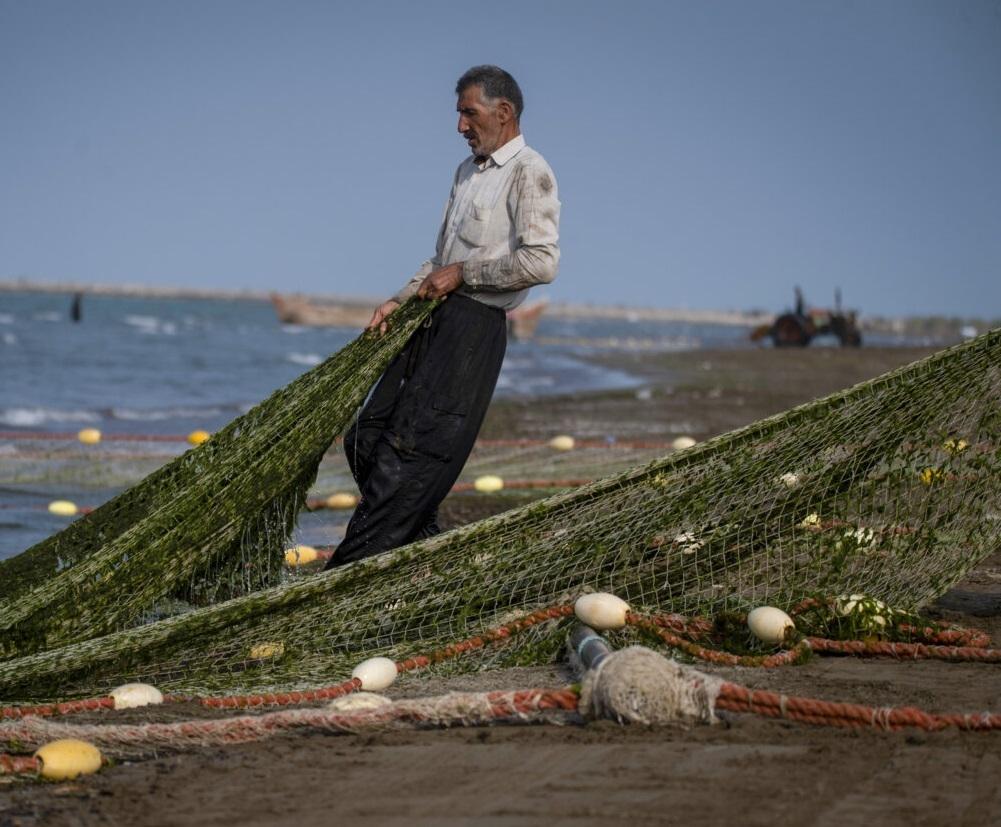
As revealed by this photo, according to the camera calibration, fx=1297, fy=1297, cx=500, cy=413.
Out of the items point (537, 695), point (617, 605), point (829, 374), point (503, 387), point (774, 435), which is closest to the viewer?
point (537, 695)

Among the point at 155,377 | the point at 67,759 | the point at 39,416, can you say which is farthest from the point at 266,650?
the point at 155,377

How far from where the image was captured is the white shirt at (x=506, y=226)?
181 inches

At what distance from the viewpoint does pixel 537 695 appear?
10.3 ft

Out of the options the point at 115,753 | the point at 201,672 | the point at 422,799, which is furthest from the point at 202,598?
the point at 422,799

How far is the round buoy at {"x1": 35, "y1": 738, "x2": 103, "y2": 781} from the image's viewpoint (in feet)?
9.74

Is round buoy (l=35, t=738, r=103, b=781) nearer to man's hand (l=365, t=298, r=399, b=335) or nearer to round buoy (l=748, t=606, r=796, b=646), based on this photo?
round buoy (l=748, t=606, r=796, b=646)

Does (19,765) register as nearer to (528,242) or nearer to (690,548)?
(690,548)

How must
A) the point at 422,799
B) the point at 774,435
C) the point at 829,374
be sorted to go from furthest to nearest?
the point at 829,374
the point at 774,435
the point at 422,799

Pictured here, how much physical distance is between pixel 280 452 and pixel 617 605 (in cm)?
130

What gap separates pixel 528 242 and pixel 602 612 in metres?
1.40

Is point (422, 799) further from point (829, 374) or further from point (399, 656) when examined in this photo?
point (829, 374)

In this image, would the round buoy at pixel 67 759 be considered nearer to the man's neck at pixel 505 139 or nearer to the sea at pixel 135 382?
the man's neck at pixel 505 139

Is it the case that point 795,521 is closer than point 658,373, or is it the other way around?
point 795,521

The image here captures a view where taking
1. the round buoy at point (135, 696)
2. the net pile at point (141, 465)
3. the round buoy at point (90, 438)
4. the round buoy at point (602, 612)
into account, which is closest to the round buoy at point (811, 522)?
the round buoy at point (602, 612)
